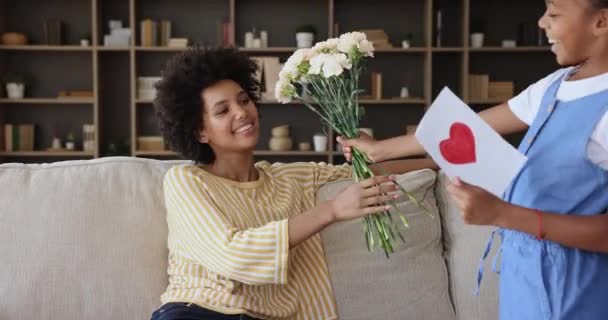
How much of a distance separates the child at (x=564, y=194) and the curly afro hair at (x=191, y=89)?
39.9 inches

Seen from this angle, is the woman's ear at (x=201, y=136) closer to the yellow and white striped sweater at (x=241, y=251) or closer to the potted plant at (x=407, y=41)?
the yellow and white striped sweater at (x=241, y=251)

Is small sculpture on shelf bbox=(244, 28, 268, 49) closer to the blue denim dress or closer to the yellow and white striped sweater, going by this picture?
the yellow and white striped sweater

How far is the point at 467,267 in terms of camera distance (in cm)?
223

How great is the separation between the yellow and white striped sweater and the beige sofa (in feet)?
0.45

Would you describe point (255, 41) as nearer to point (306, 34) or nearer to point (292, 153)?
point (306, 34)

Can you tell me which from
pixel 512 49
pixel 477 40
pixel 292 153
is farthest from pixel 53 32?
pixel 512 49

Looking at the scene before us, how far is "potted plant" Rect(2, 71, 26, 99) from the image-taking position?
5793 mm

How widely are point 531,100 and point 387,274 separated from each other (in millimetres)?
874

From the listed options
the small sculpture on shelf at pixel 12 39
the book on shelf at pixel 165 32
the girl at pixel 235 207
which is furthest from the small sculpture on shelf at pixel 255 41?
the girl at pixel 235 207

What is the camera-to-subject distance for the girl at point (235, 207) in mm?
1831

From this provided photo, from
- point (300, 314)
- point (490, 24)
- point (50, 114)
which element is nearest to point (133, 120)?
point (50, 114)

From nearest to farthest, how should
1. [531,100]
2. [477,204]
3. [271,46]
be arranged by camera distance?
[477,204] → [531,100] → [271,46]

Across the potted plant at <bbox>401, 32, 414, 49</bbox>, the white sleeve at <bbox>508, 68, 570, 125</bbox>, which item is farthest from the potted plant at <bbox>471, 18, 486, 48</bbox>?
the white sleeve at <bbox>508, 68, 570, 125</bbox>

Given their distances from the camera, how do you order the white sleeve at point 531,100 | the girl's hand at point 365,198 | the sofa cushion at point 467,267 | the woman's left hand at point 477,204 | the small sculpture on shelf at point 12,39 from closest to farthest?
the woman's left hand at point 477,204 < the white sleeve at point 531,100 < the girl's hand at point 365,198 < the sofa cushion at point 467,267 < the small sculpture on shelf at point 12,39
